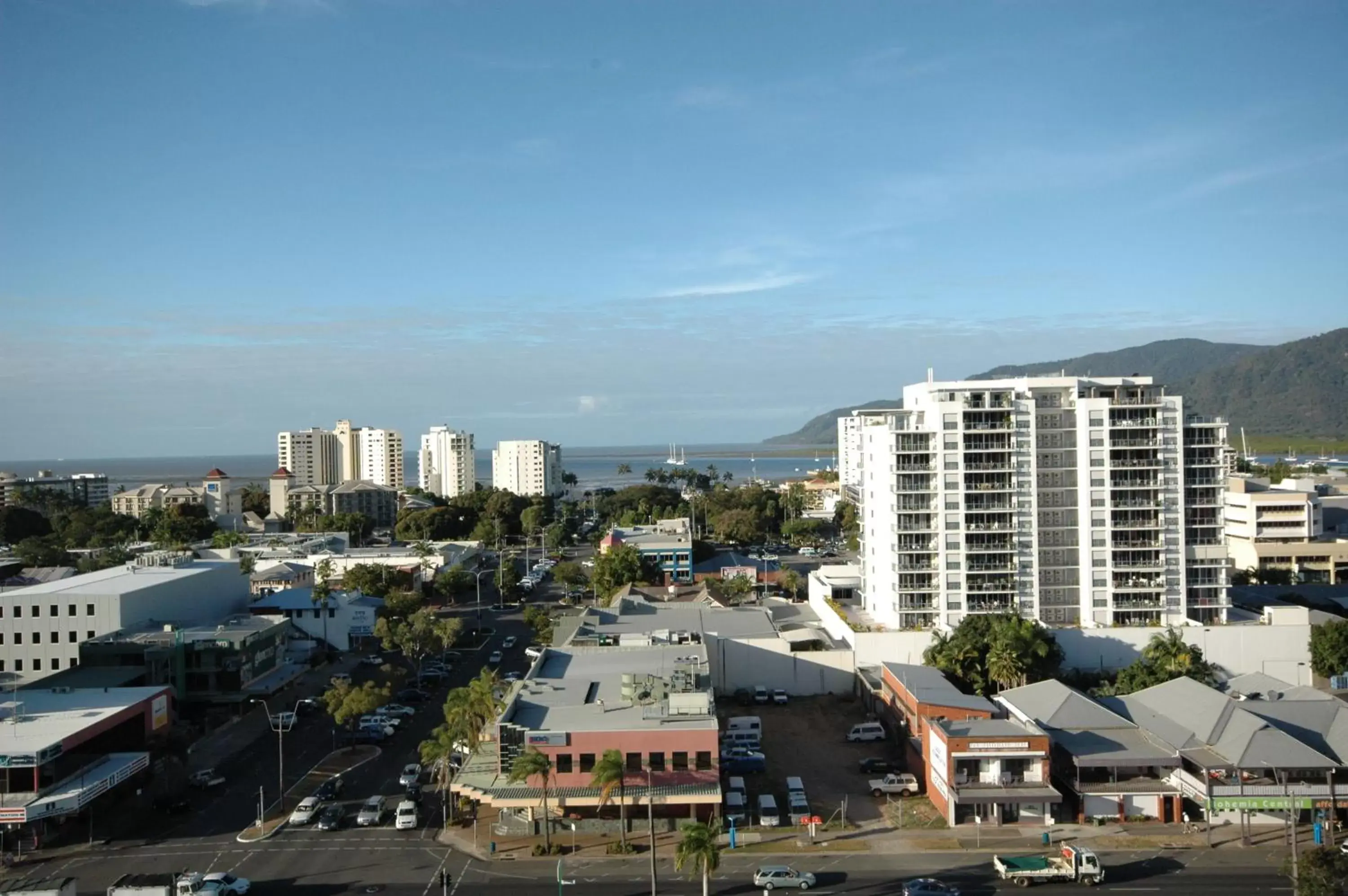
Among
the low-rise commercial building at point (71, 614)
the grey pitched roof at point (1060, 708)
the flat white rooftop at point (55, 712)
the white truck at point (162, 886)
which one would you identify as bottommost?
the white truck at point (162, 886)

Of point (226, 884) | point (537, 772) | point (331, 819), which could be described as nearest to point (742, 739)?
point (537, 772)

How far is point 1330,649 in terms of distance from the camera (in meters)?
41.8

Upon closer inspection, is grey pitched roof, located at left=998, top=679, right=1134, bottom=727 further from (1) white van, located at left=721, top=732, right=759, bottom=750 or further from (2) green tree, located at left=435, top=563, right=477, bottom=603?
(2) green tree, located at left=435, top=563, right=477, bottom=603

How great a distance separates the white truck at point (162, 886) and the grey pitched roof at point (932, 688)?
21534 millimetres

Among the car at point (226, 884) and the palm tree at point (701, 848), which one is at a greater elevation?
the palm tree at point (701, 848)

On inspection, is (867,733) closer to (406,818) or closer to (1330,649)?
(406,818)

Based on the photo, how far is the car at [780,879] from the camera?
23.8 metres

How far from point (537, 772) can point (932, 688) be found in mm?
15240

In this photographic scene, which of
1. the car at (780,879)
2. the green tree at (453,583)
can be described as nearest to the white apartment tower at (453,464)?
the green tree at (453,583)

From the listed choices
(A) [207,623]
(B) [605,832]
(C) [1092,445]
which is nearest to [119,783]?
(B) [605,832]

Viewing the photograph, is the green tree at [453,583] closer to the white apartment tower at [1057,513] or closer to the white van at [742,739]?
the white apartment tower at [1057,513]

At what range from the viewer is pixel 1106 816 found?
2858 centimetres

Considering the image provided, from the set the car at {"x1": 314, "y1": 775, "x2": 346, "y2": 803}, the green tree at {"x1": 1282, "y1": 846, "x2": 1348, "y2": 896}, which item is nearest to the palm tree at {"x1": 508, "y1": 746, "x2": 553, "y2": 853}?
the car at {"x1": 314, "y1": 775, "x2": 346, "y2": 803}

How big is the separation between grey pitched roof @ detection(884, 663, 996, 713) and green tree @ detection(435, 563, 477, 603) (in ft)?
116
